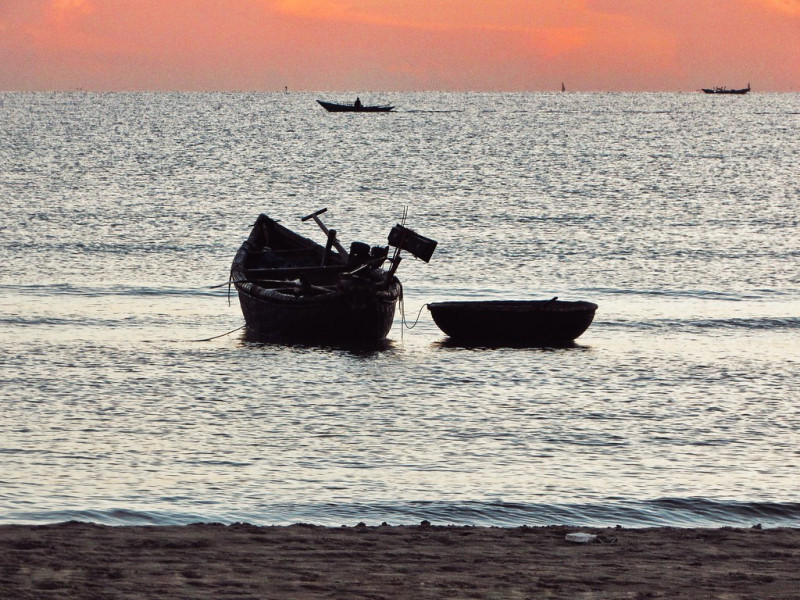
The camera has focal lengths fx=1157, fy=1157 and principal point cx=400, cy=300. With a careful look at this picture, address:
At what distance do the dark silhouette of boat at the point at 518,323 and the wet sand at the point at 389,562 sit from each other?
494 inches

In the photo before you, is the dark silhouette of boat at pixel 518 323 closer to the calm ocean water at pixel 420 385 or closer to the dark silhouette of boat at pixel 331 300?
the calm ocean water at pixel 420 385

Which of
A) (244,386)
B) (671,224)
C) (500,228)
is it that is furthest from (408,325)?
Answer: (671,224)

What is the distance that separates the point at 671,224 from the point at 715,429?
37.3 metres

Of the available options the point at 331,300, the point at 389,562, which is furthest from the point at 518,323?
the point at 389,562

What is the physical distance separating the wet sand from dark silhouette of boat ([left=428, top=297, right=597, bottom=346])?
12.5 meters

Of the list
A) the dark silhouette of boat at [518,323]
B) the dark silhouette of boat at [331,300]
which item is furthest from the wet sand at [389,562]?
the dark silhouette of boat at [331,300]

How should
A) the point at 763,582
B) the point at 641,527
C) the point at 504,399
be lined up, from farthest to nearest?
the point at 504,399 < the point at 641,527 < the point at 763,582

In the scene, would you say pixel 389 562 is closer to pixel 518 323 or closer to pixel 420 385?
pixel 420 385

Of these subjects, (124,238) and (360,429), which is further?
(124,238)

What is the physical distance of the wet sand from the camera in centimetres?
834

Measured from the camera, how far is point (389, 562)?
9.15 metres

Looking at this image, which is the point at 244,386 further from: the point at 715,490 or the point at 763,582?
the point at 763,582

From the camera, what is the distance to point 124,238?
43.4 meters

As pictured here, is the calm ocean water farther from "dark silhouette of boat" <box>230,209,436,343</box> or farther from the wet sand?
the wet sand
